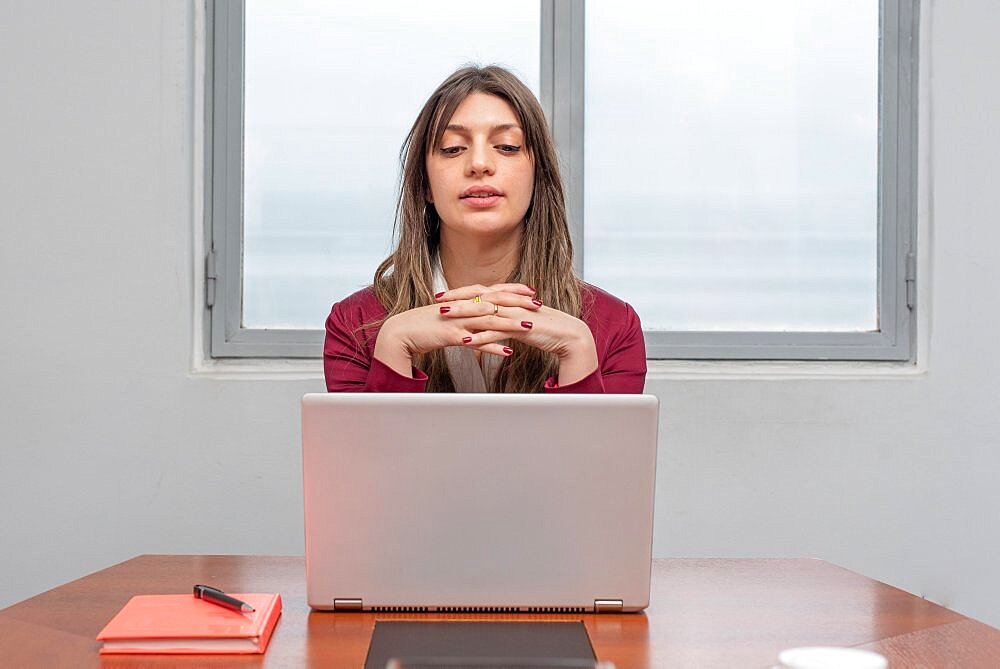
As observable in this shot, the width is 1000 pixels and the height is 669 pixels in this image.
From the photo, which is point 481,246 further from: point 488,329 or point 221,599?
point 221,599

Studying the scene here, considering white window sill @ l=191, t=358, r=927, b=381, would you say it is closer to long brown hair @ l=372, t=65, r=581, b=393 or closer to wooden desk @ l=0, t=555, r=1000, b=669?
long brown hair @ l=372, t=65, r=581, b=393

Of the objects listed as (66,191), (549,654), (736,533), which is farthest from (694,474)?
(66,191)

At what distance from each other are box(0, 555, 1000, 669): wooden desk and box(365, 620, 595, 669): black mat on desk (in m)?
0.02

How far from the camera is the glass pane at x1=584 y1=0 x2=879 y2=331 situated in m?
2.50

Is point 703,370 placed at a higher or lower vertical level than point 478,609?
higher

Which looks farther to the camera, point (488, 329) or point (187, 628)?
point (488, 329)

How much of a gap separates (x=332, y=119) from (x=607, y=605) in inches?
67.8

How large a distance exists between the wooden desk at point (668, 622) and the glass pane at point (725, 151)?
48.0 inches

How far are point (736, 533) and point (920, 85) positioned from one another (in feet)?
3.98

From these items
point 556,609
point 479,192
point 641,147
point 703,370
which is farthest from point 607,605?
point 641,147

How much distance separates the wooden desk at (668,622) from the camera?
39.0 inches

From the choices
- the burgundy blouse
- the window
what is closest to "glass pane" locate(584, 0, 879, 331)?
the window

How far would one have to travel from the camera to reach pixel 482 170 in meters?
1.79

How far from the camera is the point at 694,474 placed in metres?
2.38
